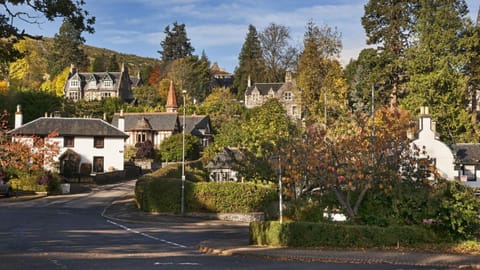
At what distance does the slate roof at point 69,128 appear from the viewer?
6756cm

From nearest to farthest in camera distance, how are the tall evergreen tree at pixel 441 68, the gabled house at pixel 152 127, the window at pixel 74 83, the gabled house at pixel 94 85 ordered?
the tall evergreen tree at pixel 441 68, the gabled house at pixel 152 127, the gabled house at pixel 94 85, the window at pixel 74 83

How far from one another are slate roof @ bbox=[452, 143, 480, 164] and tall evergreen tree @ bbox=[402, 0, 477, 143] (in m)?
1.40

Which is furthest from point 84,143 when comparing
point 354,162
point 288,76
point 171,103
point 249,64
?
point 249,64

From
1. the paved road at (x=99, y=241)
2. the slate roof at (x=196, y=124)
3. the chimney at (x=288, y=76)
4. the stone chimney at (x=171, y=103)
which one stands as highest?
the chimney at (x=288, y=76)

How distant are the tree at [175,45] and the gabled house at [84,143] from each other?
9014 centimetres

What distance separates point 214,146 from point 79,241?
145ft

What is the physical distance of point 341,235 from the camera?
23.4 m

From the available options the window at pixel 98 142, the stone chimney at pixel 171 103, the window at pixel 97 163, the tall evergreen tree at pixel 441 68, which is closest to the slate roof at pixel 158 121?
the stone chimney at pixel 171 103

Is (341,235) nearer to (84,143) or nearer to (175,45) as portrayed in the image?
(84,143)

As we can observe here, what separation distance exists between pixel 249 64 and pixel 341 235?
108 m

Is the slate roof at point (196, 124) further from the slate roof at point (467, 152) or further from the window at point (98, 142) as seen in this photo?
the slate roof at point (467, 152)

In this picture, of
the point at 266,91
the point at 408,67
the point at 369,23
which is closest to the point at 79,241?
the point at 408,67

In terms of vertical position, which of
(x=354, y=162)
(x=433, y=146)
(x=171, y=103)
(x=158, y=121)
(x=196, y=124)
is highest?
(x=171, y=103)

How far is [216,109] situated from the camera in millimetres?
101875
